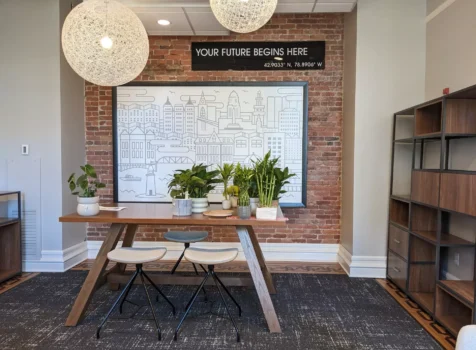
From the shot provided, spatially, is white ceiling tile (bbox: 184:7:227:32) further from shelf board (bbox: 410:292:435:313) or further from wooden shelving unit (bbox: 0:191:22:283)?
shelf board (bbox: 410:292:435:313)

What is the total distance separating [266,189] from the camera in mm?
2654

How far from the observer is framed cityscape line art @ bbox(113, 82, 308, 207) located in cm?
445

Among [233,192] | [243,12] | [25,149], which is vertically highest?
[243,12]

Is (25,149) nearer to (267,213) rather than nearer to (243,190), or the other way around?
(243,190)

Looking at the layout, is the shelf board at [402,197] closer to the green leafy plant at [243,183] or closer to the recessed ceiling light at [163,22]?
the green leafy plant at [243,183]

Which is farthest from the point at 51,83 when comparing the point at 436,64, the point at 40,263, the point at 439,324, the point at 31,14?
the point at 439,324

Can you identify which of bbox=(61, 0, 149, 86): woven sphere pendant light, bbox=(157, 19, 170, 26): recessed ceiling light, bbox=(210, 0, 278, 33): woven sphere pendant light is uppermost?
bbox=(157, 19, 170, 26): recessed ceiling light

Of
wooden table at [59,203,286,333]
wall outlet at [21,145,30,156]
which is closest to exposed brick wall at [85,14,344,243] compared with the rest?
wall outlet at [21,145,30,156]

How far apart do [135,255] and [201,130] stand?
2.36 meters

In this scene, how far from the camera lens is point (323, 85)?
4.43m

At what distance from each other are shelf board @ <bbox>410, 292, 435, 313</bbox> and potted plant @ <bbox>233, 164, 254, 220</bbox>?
1.96 m

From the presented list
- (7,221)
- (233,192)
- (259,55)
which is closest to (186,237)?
(233,192)

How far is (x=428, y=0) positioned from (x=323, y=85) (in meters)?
1.53

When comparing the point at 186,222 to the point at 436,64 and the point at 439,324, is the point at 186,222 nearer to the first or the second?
the point at 439,324
